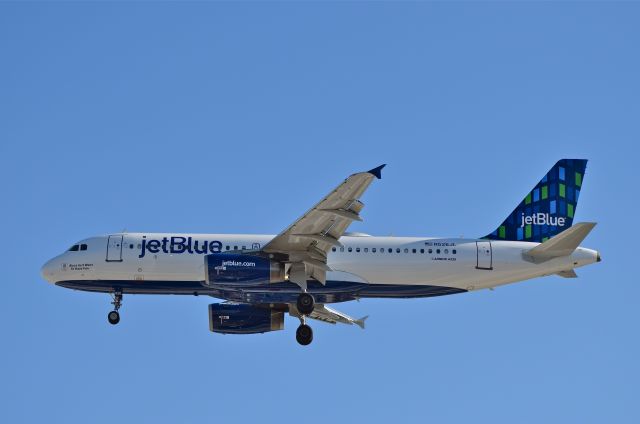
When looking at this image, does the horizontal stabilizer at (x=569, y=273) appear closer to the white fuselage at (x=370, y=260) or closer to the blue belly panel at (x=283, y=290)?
the white fuselage at (x=370, y=260)

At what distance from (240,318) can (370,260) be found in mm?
6564

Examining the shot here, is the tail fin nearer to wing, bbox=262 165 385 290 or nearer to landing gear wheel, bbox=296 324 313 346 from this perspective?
wing, bbox=262 165 385 290

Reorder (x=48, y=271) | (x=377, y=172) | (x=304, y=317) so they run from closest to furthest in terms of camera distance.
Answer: (x=377, y=172)
(x=304, y=317)
(x=48, y=271)

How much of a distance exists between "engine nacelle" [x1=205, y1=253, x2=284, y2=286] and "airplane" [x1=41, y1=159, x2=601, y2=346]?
0.28 ft

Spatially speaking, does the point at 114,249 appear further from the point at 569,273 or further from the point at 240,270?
the point at 569,273

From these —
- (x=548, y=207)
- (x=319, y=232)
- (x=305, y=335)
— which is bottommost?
(x=305, y=335)

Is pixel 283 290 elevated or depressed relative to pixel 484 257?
depressed

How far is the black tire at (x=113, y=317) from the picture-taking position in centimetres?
5194

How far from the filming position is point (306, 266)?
49.1m

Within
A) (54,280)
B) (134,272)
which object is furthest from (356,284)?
(54,280)

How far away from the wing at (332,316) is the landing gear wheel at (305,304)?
4699mm

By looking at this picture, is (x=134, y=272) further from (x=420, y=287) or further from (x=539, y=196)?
(x=539, y=196)

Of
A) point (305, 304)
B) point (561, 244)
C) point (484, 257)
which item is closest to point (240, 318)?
point (305, 304)

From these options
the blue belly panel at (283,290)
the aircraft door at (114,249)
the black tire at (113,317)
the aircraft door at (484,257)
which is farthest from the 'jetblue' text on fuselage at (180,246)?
the aircraft door at (484,257)
